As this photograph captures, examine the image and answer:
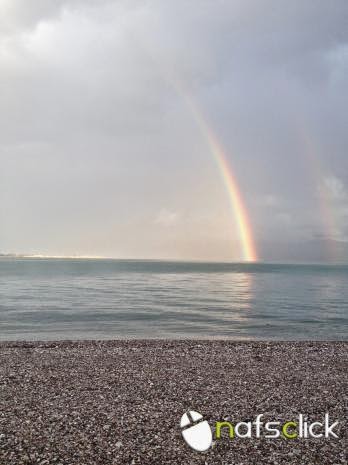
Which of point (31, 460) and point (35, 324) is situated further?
point (35, 324)

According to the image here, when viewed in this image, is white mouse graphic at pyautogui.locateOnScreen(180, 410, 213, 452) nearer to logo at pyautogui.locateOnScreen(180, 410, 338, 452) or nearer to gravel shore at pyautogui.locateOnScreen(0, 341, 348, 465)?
logo at pyautogui.locateOnScreen(180, 410, 338, 452)

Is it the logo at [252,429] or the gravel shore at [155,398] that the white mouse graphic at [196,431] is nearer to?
the logo at [252,429]

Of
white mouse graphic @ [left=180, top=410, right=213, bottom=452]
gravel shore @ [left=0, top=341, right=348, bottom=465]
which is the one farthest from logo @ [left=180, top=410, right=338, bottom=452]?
gravel shore @ [left=0, top=341, right=348, bottom=465]

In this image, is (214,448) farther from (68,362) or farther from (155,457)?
(68,362)

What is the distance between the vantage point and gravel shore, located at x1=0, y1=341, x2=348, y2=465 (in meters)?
8.62

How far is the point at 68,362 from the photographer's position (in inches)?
649

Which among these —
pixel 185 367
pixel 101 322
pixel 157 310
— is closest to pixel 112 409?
pixel 185 367

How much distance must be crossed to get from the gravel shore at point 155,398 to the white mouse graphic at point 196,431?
0.64 feet

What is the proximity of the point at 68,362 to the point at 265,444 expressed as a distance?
9853 millimetres

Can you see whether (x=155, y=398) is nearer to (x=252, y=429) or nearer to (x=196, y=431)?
(x=196, y=431)

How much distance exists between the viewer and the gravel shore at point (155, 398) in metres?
8.62

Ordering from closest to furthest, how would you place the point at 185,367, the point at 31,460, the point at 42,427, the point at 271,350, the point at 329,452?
the point at 31,460 < the point at 329,452 < the point at 42,427 < the point at 185,367 < the point at 271,350

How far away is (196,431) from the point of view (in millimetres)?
9617

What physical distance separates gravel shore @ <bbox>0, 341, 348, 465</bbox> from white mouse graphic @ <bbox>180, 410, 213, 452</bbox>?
7.7 inches
